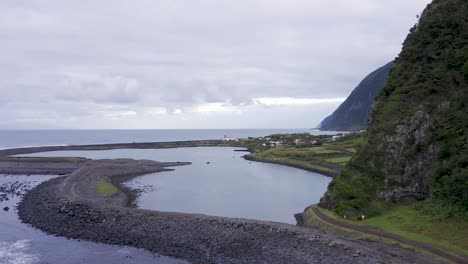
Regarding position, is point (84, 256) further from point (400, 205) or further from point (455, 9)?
point (455, 9)

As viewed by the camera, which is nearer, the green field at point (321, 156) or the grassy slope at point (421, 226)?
the grassy slope at point (421, 226)

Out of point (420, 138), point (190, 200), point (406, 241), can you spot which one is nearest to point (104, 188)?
point (190, 200)

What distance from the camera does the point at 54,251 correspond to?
32.3 metres

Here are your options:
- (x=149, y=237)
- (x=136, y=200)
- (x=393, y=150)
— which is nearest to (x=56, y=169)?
(x=136, y=200)

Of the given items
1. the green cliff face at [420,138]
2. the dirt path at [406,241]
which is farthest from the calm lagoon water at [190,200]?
the green cliff face at [420,138]

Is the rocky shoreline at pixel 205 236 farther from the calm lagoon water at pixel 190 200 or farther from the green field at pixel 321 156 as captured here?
the green field at pixel 321 156

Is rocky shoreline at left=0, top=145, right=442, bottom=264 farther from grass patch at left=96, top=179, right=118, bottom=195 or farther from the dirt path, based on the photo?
grass patch at left=96, top=179, right=118, bottom=195

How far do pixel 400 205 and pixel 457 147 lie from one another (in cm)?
670

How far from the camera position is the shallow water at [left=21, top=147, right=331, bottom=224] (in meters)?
47.3

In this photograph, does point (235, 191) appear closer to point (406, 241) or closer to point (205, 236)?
point (205, 236)

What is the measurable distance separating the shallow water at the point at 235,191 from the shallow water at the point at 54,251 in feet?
43.8

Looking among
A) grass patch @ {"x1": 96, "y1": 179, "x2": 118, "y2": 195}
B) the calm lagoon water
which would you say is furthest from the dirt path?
grass patch @ {"x1": 96, "y1": 179, "x2": 118, "y2": 195}

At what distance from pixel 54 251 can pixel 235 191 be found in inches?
1262

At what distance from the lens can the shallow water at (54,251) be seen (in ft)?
99.5
